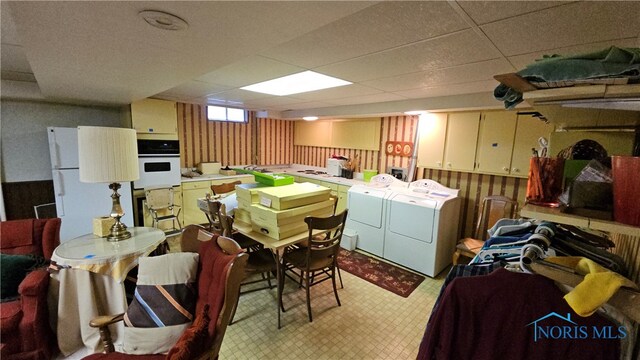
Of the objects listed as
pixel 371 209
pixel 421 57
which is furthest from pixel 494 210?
pixel 421 57

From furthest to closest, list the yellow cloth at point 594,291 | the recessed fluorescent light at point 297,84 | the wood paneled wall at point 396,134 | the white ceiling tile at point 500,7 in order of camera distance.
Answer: the wood paneled wall at point 396,134, the recessed fluorescent light at point 297,84, the white ceiling tile at point 500,7, the yellow cloth at point 594,291

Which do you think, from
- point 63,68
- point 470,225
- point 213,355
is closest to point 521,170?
point 470,225

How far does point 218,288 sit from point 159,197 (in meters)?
3.10

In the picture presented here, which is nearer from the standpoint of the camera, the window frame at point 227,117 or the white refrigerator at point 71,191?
the white refrigerator at point 71,191

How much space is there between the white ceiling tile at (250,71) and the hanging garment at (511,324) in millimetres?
1915

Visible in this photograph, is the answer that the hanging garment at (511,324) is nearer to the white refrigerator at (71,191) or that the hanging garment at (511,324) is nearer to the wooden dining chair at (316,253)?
the wooden dining chair at (316,253)

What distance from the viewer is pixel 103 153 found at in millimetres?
1887

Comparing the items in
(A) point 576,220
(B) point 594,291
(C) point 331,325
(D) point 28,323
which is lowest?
(C) point 331,325

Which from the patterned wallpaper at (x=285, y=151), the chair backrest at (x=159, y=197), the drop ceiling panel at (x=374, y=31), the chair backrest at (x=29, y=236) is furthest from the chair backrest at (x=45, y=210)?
the drop ceiling panel at (x=374, y=31)

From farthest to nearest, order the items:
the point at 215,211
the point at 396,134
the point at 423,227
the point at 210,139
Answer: the point at 210,139
the point at 396,134
the point at 423,227
the point at 215,211

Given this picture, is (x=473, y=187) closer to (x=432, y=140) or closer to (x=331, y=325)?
(x=432, y=140)

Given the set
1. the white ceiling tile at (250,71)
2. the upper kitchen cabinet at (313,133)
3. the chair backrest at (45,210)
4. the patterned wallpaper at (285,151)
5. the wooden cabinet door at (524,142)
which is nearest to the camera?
Answer: the white ceiling tile at (250,71)

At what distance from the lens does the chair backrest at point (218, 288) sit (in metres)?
1.37

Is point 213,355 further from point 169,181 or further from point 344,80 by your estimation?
point 169,181
